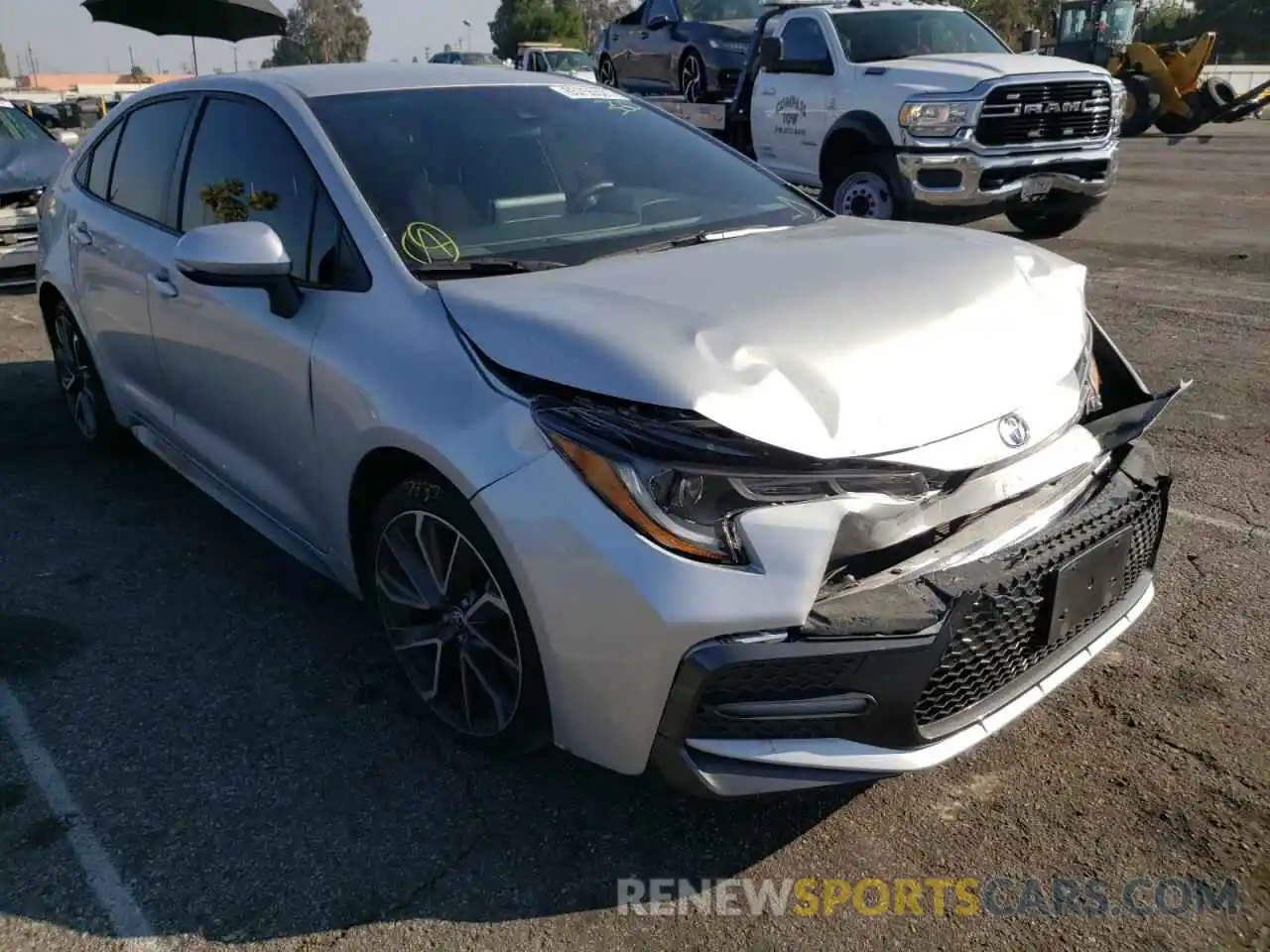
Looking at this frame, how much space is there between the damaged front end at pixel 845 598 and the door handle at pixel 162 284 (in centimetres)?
187

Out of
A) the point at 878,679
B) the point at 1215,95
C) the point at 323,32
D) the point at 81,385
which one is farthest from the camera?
the point at 323,32

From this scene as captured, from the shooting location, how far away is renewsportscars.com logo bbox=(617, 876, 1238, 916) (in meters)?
2.33

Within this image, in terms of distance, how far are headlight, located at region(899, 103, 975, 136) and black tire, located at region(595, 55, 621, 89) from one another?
779cm

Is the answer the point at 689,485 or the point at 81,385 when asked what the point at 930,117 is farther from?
the point at 689,485

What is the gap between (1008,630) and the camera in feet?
7.81

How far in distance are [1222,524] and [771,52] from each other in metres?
7.95

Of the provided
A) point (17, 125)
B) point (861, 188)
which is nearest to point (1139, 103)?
point (861, 188)

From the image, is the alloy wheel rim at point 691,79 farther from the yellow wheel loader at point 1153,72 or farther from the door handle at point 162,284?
the yellow wheel loader at point 1153,72

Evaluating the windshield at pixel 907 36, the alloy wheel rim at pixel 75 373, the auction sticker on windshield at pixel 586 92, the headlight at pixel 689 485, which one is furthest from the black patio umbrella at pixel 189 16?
the headlight at pixel 689 485

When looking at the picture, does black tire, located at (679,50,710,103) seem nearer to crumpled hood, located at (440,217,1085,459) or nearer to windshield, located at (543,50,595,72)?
windshield, located at (543,50,595,72)

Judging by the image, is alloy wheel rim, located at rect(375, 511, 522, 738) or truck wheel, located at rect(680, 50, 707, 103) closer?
alloy wheel rim, located at rect(375, 511, 522, 738)

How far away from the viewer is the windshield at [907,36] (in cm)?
1017

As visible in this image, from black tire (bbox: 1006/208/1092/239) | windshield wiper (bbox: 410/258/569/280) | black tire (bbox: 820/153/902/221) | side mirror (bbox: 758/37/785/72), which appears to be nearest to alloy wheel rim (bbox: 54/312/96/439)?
windshield wiper (bbox: 410/258/569/280)

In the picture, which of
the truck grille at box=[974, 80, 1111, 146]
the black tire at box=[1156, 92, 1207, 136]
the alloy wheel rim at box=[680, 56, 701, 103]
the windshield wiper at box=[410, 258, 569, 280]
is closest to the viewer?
the windshield wiper at box=[410, 258, 569, 280]
